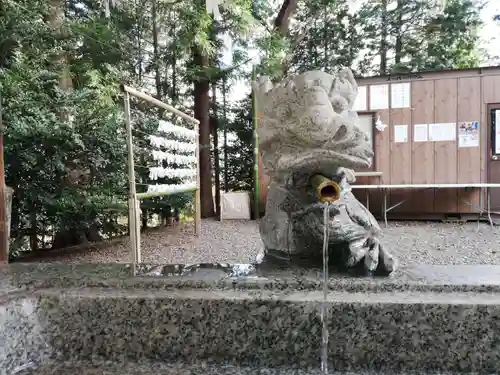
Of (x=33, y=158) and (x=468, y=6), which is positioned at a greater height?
(x=468, y=6)

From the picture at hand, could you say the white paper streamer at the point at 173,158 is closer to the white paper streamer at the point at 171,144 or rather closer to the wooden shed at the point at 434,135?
the white paper streamer at the point at 171,144

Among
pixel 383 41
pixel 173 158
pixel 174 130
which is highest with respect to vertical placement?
pixel 383 41

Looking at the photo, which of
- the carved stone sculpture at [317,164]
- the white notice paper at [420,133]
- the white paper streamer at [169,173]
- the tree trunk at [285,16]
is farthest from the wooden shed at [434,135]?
the carved stone sculpture at [317,164]

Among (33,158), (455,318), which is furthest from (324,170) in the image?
(33,158)

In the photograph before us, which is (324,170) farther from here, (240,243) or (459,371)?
(240,243)

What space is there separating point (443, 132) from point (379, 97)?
1248 millimetres

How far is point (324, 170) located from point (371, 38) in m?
10.6

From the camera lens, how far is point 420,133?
22.2 ft

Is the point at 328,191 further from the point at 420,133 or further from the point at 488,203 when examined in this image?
the point at 420,133

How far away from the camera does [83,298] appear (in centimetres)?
111

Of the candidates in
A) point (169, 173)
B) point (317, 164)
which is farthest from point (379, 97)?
point (317, 164)

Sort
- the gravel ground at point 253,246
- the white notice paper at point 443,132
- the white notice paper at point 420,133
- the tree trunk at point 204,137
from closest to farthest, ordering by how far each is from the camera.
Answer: the gravel ground at point 253,246 → the white notice paper at point 443,132 → the white notice paper at point 420,133 → the tree trunk at point 204,137

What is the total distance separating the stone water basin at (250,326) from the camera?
3.24 feet

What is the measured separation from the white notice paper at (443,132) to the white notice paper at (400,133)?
41 centimetres
